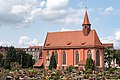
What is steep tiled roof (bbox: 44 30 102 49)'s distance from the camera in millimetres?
73812

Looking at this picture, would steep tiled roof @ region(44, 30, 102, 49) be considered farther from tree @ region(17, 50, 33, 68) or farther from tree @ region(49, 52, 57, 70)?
tree @ region(17, 50, 33, 68)

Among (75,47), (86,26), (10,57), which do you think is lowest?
(10,57)

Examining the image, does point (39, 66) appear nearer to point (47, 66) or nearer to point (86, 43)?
point (47, 66)

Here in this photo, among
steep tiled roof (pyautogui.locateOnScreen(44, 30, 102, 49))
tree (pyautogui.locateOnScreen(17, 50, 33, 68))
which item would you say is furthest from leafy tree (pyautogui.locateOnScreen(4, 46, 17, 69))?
steep tiled roof (pyautogui.locateOnScreen(44, 30, 102, 49))

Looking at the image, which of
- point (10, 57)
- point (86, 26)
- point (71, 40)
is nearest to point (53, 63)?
point (71, 40)

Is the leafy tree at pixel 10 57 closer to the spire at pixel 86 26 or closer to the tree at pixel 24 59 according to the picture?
the tree at pixel 24 59

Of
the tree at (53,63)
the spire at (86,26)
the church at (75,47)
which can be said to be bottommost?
the tree at (53,63)

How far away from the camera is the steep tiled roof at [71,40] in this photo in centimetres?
7381

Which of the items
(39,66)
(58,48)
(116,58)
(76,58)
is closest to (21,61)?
(39,66)

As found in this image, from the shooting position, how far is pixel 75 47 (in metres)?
75.6

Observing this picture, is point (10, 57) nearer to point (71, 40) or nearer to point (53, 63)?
point (53, 63)

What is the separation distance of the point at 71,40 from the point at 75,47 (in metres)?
2.98

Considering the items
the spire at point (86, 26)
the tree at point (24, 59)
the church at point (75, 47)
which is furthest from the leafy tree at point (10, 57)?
the spire at point (86, 26)

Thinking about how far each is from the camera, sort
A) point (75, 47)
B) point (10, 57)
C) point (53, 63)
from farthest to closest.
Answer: point (10, 57), point (75, 47), point (53, 63)
